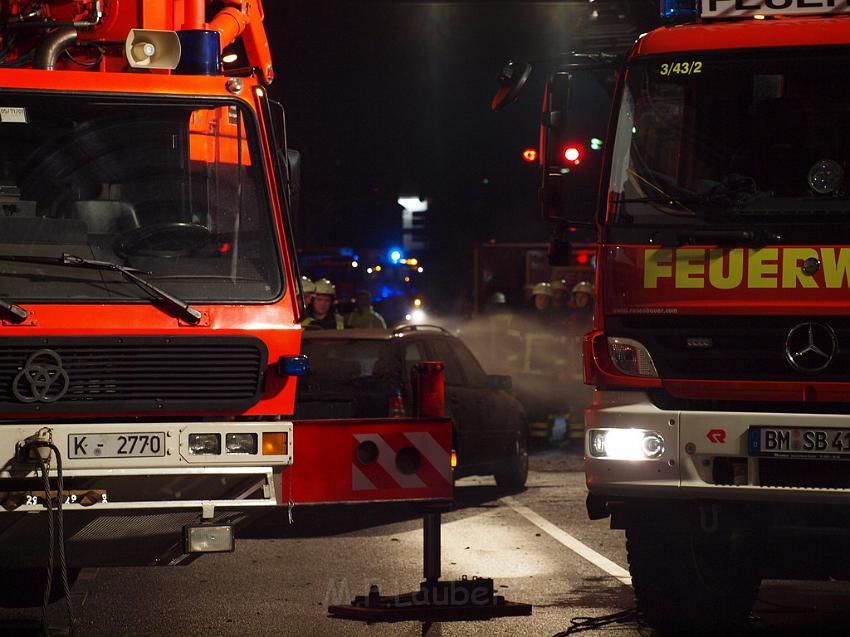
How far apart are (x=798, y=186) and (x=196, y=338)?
303cm

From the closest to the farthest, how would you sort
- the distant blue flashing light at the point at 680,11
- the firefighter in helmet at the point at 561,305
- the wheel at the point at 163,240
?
the wheel at the point at 163,240
the distant blue flashing light at the point at 680,11
the firefighter in helmet at the point at 561,305

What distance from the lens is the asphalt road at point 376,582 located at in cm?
800

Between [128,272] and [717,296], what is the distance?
9.27 ft

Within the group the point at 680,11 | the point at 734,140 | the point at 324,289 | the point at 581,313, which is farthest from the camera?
the point at 581,313

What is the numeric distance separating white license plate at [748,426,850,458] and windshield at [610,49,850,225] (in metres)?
1.04

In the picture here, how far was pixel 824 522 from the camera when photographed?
7.44 meters

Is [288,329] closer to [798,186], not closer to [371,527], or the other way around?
[798,186]

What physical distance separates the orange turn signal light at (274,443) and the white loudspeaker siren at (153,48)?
185cm

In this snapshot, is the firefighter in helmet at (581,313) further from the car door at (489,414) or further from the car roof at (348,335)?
the car roof at (348,335)

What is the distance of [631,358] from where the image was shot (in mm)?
7656

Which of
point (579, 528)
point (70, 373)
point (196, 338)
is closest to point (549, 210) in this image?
point (196, 338)

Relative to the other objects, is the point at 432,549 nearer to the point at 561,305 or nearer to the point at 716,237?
the point at 716,237

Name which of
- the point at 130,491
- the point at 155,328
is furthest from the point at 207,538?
the point at 155,328

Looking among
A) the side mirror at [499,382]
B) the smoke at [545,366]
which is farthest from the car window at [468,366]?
the smoke at [545,366]
